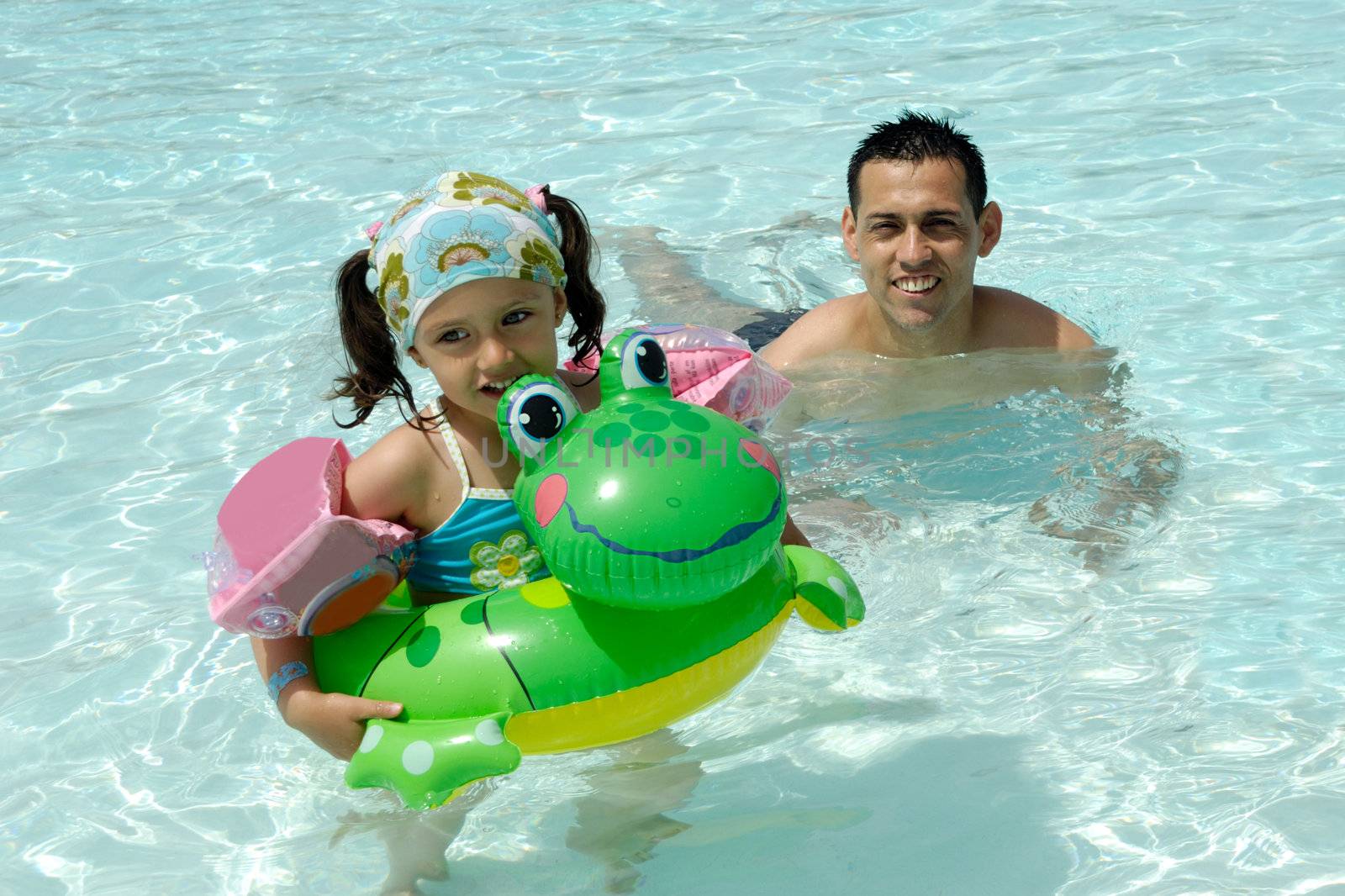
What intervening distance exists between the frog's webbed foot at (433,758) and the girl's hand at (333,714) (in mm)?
80

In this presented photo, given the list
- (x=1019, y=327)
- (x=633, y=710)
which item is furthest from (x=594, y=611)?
(x=1019, y=327)

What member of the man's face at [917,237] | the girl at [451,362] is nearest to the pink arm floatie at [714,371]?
the girl at [451,362]

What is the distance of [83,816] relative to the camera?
3295mm

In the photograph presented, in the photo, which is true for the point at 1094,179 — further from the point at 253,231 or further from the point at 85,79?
the point at 85,79

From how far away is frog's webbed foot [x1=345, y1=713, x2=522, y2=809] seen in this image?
97.7 inches

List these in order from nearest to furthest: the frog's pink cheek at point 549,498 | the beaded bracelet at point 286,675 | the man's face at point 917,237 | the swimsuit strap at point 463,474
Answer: the frog's pink cheek at point 549,498 → the beaded bracelet at point 286,675 → the swimsuit strap at point 463,474 → the man's face at point 917,237

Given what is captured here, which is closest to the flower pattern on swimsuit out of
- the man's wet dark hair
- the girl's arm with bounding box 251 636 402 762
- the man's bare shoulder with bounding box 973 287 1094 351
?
the girl's arm with bounding box 251 636 402 762

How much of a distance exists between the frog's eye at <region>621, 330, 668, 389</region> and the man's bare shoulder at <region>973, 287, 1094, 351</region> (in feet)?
7.50

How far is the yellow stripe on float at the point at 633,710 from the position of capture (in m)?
2.63

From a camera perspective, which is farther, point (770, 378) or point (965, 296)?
point (965, 296)

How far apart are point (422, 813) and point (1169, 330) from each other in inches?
138

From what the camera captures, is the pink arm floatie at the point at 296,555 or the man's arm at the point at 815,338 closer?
the pink arm floatie at the point at 296,555

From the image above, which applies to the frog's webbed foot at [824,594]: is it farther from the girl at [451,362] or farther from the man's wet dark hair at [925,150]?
the man's wet dark hair at [925,150]

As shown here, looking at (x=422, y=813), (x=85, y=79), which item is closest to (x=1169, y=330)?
(x=422, y=813)
